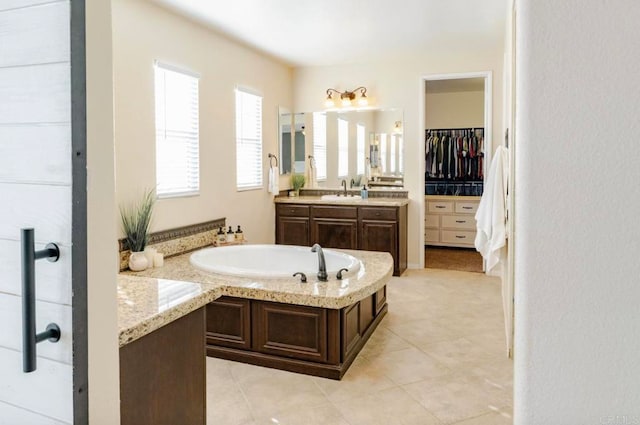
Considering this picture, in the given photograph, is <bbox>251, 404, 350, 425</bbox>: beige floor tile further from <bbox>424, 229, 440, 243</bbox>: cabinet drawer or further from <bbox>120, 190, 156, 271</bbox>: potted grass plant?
<bbox>424, 229, 440, 243</bbox>: cabinet drawer

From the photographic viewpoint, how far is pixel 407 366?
10.6 ft

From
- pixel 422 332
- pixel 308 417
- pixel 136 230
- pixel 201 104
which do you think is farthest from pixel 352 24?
pixel 308 417

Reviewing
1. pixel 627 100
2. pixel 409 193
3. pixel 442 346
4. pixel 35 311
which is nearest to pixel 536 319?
pixel 627 100

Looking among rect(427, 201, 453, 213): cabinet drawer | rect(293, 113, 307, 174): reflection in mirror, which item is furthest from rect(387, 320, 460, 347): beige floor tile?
rect(427, 201, 453, 213): cabinet drawer

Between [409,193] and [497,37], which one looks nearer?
[497,37]

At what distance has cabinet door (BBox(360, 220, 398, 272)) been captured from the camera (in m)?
5.78

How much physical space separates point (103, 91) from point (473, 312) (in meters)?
4.06

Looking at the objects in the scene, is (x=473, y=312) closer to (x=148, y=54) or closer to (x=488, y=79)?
(x=488, y=79)

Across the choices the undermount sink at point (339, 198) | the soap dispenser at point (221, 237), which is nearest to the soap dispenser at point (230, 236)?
the soap dispenser at point (221, 237)

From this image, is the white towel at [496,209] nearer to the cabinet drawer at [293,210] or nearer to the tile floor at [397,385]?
the tile floor at [397,385]

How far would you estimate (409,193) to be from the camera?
6.34 metres

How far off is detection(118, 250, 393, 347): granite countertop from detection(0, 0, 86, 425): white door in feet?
0.65

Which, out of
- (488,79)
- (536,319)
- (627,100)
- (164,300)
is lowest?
(164,300)

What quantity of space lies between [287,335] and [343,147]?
387 cm
